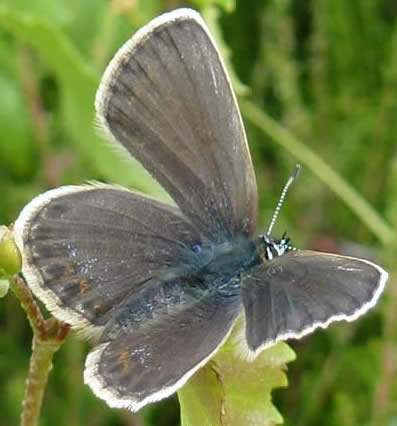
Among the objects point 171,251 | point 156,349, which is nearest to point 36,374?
point 156,349

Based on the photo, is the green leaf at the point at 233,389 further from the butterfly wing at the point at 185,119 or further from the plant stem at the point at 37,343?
the butterfly wing at the point at 185,119

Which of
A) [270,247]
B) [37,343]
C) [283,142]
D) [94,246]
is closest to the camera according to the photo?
[37,343]

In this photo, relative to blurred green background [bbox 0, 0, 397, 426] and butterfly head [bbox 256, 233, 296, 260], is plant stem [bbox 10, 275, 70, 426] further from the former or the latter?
blurred green background [bbox 0, 0, 397, 426]

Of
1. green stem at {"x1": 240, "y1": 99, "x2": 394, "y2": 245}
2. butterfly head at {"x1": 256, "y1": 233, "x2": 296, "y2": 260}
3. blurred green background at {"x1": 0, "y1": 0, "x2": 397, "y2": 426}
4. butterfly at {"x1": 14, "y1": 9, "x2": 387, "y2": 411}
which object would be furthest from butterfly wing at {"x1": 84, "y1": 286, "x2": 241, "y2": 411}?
green stem at {"x1": 240, "y1": 99, "x2": 394, "y2": 245}

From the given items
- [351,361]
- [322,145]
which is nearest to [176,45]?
[351,361]

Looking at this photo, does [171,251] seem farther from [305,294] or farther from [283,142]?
[283,142]

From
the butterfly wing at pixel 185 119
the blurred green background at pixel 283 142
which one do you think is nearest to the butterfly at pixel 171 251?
the butterfly wing at pixel 185 119

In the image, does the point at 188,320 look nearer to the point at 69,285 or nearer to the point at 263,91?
the point at 69,285
